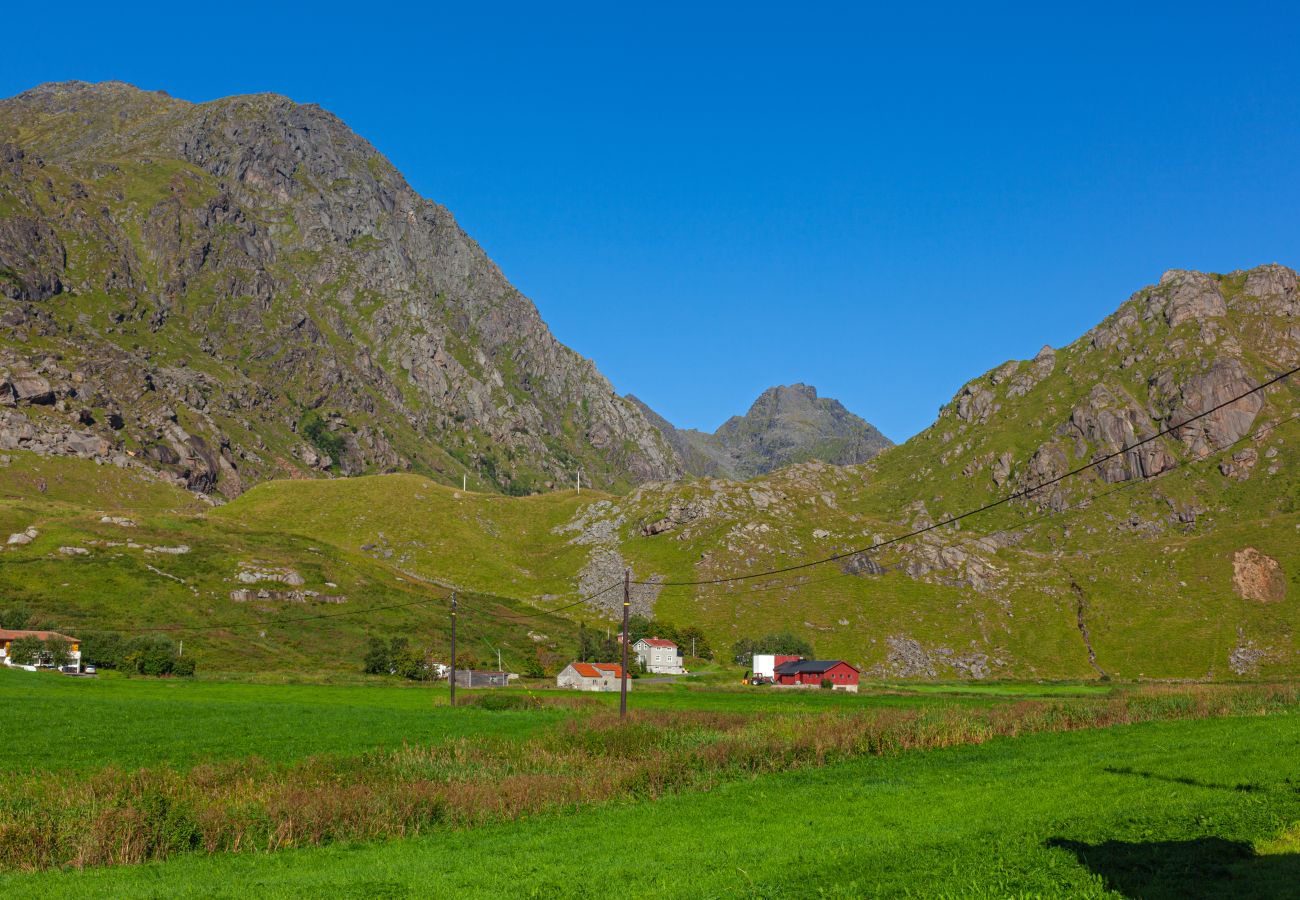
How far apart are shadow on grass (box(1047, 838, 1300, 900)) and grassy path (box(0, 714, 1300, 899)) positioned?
0.06 metres

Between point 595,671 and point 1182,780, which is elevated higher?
point 1182,780

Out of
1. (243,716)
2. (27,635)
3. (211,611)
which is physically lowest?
(243,716)

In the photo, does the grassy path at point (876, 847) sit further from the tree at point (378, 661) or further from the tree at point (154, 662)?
the tree at point (378, 661)

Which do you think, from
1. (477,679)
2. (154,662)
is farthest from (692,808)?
(154,662)

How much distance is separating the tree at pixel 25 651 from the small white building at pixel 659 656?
314 ft

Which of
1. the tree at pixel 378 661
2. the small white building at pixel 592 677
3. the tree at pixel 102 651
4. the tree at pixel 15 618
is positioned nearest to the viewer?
the small white building at pixel 592 677

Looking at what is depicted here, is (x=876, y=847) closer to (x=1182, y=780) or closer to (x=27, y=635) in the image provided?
(x=1182, y=780)

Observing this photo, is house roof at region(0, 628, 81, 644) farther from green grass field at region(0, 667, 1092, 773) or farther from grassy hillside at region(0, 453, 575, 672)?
green grass field at region(0, 667, 1092, 773)

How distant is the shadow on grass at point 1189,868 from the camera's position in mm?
18797

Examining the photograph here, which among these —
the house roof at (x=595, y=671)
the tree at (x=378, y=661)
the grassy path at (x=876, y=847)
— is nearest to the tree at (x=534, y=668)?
the tree at (x=378, y=661)

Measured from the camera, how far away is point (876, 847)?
83.3ft

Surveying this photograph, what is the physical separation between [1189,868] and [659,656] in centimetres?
16105

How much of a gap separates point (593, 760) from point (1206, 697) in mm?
44110

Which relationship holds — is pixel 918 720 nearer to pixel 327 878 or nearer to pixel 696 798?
pixel 696 798
